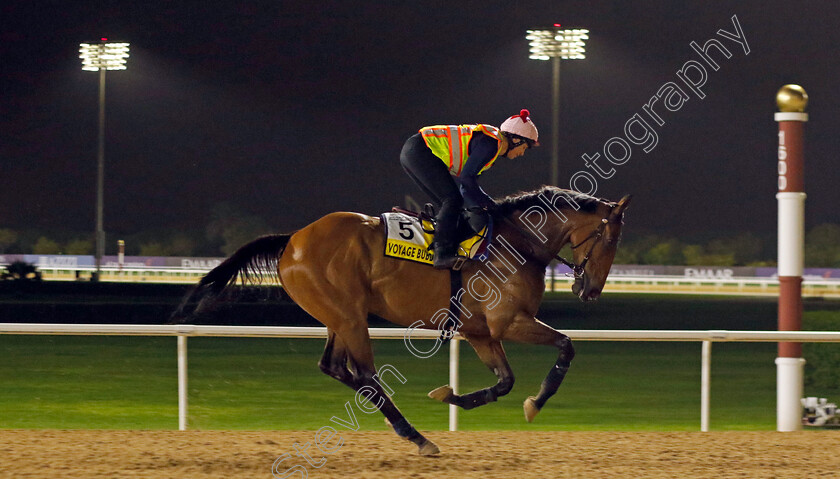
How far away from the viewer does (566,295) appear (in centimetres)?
2391

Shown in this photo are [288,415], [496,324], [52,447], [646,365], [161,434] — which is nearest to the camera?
[496,324]

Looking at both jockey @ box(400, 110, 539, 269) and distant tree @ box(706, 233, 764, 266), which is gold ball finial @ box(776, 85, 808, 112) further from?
distant tree @ box(706, 233, 764, 266)

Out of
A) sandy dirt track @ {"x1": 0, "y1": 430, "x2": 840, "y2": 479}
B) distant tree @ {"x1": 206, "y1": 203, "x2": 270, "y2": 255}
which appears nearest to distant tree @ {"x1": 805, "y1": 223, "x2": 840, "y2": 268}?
distant tree @ {"x1": 206, "y1": 203, "x2": 270, "y2": 255}

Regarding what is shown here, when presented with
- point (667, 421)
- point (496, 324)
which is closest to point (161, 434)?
point (496, 324)

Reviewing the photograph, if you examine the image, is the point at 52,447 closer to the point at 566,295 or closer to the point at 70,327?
the point at 70,327

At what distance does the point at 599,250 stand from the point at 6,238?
44.0 meters

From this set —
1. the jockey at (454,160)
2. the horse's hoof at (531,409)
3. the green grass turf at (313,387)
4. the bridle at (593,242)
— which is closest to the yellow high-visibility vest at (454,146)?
the jockey at (454,160)

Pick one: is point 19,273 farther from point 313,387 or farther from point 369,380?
point 369,380

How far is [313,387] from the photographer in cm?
834

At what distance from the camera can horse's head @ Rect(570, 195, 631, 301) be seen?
4.63m

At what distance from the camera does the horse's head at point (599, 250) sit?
15.2ft

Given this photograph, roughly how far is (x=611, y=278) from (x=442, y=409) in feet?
92.6

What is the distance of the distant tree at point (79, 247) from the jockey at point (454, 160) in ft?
138

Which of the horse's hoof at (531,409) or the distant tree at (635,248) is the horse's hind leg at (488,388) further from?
the distant tree at (635,248)
